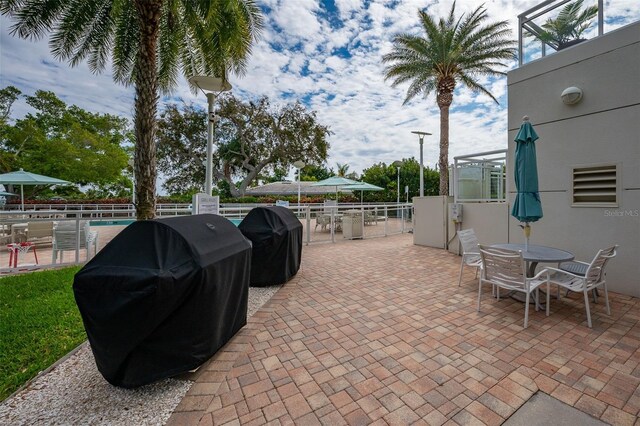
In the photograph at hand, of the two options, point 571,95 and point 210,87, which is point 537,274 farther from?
point 210,87

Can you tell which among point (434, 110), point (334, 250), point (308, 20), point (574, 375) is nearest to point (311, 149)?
point (434, 110)

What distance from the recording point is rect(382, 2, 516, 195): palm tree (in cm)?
1102

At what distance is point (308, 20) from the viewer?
798 centimetres

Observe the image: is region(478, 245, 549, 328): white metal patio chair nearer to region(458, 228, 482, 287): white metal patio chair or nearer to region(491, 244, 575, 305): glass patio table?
region(491, 244, 575, 305): glass patio table

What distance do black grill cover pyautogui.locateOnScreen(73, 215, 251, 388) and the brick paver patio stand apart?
0.39 metres

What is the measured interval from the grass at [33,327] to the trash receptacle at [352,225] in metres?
7.13

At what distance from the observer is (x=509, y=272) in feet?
11.0

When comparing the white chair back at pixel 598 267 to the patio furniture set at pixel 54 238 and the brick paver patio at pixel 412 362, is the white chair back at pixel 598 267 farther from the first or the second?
the patio furniture set at pixel 54 238

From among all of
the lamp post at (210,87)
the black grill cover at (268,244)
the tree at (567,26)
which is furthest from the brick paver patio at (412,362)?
the tree at (567,26)

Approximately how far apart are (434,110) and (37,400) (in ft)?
48.4

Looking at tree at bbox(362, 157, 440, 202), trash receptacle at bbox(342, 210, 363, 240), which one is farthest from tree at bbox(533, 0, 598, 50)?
tree at bbox(362, 157, 440, 202)

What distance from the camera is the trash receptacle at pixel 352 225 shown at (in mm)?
9555

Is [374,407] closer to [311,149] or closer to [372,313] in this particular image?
[372,313]

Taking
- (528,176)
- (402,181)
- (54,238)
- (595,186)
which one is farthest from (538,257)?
(402,181)
